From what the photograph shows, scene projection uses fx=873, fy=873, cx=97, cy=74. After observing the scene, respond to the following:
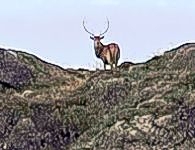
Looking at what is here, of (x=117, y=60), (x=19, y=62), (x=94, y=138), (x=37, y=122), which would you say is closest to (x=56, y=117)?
(x=37, y=122)

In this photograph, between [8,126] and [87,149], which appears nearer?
[87,149]

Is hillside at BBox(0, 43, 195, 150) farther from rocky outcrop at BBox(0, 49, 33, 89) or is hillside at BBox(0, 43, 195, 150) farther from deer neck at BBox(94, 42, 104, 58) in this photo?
deer neck at BBox(94, 42, 104, 58)

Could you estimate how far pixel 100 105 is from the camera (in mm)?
15883

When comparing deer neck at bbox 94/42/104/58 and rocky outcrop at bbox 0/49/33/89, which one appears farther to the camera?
deer neck at bbox 94/42/104/58

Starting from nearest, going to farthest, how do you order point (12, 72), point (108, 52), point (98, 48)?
point (12, 72), point (108, 52), point (98, 48)

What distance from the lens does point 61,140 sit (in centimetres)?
1534

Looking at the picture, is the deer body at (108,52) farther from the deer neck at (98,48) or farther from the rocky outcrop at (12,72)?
the rocky outcrop at (12,72)

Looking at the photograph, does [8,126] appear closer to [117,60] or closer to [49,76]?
[49,76]

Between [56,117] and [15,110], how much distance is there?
746 millimetres

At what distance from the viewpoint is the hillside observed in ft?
46.4

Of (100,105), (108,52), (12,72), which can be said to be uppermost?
(108,52)

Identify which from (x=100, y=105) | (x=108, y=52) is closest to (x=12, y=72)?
(x=100, y=105)

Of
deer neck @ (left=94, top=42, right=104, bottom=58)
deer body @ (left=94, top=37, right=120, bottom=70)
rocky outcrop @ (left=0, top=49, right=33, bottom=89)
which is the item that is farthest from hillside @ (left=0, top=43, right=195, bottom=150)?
deer neck @ (left=94, top=42, right=104, bottom=58)

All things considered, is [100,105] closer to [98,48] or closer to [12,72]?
[12,72]
